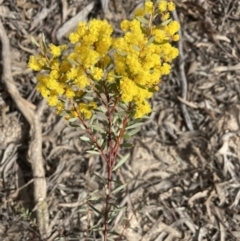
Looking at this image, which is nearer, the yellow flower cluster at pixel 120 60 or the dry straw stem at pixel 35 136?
the yellow flower cluster at pixel 120 60

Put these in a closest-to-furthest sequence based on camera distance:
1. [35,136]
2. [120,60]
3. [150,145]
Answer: [120,60] → [35,136] → [150,145]

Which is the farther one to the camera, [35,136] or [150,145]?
[150,145]

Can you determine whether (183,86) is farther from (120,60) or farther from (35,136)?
(120,60)

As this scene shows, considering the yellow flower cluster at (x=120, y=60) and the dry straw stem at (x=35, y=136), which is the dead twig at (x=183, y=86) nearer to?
the dry straw stem at (x=35, y=136)

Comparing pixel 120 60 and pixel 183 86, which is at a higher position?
pixel 120 60

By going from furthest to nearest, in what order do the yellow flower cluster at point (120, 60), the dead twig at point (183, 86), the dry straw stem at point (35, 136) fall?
the dead twig at point (183, 86) < the dry straw stem at point (35, 136) < the yellow flower cluster at point (120, 60)

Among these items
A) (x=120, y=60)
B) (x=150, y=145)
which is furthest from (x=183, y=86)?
(x=120, y=60)

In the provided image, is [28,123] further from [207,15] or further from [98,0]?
[207,15]

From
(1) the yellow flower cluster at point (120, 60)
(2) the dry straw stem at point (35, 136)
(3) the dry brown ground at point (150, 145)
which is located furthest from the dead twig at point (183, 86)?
(1) the yellow flower cluster at point (120, 60)
